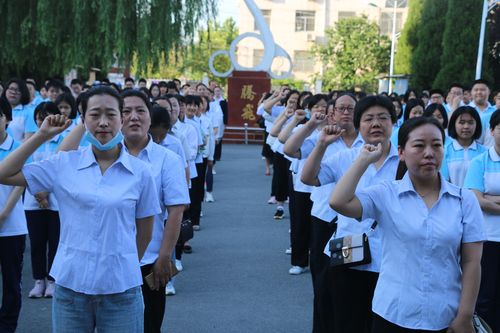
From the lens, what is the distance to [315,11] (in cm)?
5806

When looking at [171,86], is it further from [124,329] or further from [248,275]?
[124,329]

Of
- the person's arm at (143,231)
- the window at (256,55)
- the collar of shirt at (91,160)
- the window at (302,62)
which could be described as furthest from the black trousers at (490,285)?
the window at (256,55)

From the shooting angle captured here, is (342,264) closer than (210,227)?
Yes

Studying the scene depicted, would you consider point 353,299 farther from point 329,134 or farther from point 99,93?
point 99,93

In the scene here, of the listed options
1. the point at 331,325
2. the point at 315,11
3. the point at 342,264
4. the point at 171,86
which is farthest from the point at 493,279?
the point at 315,11

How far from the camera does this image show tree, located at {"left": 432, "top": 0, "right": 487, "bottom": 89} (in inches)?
1129

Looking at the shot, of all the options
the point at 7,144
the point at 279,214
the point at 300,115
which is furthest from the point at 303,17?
the point at 7,144

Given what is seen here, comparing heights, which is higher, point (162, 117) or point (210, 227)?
point (162, 117)

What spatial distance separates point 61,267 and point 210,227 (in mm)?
7553

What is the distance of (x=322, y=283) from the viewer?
5.34 meters

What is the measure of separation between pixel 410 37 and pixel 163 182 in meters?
31.7

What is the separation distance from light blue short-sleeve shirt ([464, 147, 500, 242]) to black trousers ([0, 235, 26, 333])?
337 cm

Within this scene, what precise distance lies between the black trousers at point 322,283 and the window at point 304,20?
53273mm

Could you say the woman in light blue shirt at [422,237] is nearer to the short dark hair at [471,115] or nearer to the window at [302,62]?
the short dark hair at [471,115]
